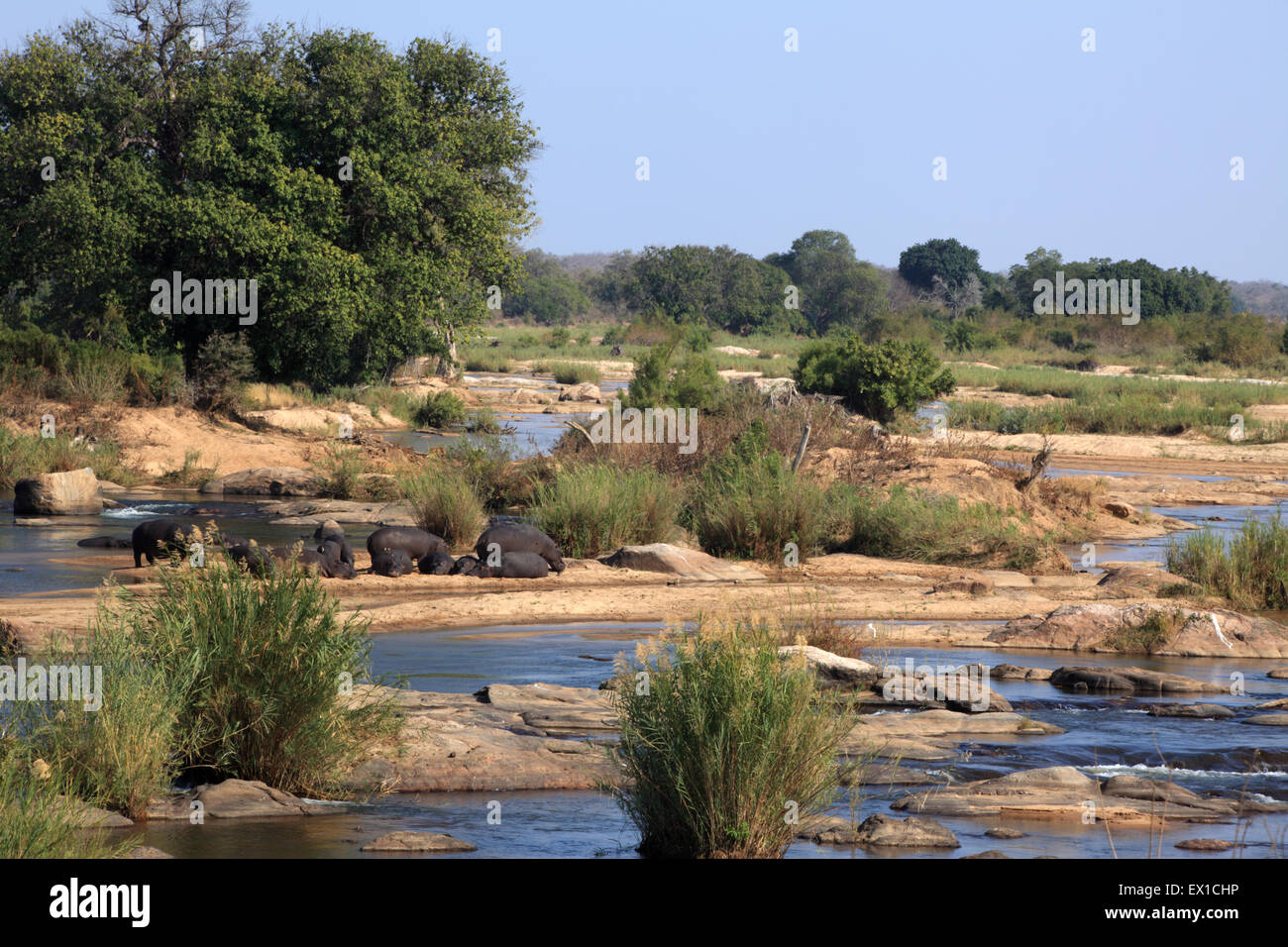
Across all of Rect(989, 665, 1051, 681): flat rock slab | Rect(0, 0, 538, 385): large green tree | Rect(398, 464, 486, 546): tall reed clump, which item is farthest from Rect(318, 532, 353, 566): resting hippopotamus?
Rect(0, 0, 538, 385): large green tree

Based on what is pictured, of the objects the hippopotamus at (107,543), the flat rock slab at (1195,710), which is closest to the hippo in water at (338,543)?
the hippopotamus at (107,543)

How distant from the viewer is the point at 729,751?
250 inches

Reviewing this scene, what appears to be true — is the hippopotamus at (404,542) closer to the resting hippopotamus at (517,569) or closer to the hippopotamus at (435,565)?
the hippopotamus at (435,565)

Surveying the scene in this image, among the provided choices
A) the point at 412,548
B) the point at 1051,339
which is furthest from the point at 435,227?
the point at 1051,339

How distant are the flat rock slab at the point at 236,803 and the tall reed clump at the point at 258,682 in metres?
0.21

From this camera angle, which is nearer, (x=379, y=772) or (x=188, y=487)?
(x=379, y=772)

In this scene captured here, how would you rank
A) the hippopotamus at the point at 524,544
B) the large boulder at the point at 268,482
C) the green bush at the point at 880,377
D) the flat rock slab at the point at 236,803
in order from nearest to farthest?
the flat rock slab at the point at 236,803
the hippopotamus at the point at 524,544
the large boulder at the point at 268,482
the green bush at the point at 880,377

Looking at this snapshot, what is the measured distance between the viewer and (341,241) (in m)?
33.4

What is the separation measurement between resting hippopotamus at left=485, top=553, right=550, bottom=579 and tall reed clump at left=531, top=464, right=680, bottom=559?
6.60 feet

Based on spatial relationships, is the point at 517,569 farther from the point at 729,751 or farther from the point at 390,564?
the point at 729,751

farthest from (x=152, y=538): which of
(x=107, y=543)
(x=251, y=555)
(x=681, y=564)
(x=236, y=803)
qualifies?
(x=236, y=803)

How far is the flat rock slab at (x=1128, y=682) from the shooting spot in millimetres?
11617
